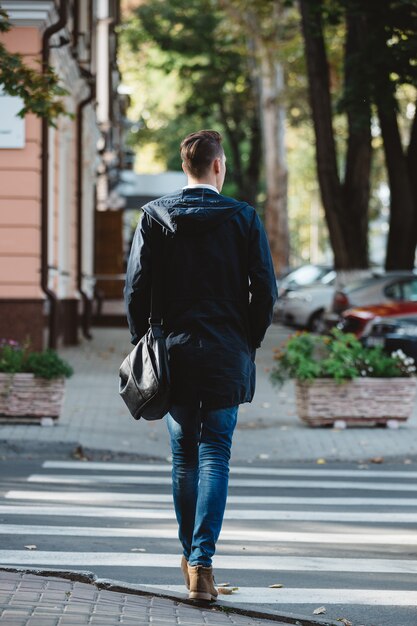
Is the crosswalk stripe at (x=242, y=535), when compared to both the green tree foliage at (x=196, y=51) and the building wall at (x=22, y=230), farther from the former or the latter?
the green tree foliage at (x=196, y=51)

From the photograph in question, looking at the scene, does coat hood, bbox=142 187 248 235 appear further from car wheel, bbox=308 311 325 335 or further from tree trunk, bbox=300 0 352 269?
car wheel, bbox=308 311 325 335

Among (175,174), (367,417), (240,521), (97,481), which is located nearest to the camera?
(240,521)

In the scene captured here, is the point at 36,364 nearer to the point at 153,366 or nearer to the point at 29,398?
the point at 29,398

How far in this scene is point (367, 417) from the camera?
520 inches

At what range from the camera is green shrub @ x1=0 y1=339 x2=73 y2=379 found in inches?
499

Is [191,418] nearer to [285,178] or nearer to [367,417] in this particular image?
[367,417]

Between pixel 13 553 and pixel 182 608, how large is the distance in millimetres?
1737

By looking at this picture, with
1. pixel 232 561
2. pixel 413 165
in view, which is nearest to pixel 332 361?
pixel 232 561

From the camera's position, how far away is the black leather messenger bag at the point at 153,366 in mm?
5555

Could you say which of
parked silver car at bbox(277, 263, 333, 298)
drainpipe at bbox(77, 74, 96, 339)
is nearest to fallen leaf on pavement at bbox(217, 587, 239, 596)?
drainpipe at bbox(77, 74, 96, 339)

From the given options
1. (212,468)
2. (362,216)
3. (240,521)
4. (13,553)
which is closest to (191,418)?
(212,468)

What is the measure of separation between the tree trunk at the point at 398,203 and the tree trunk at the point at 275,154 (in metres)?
13.2

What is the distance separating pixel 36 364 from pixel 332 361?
268cm

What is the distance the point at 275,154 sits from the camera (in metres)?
41.8
